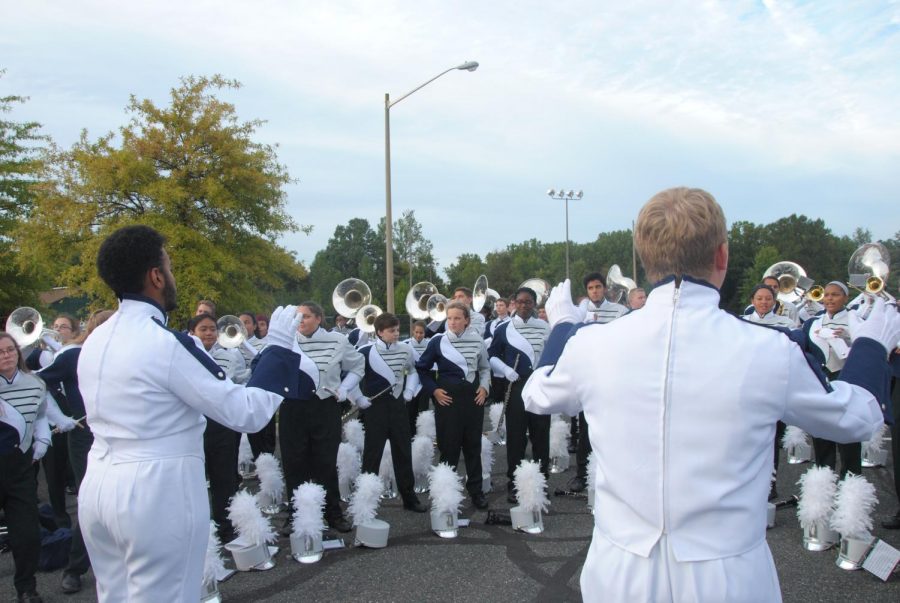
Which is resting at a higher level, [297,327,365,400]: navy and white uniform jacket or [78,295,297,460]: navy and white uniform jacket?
[78,295,297,460]: navy and white uniform jacket

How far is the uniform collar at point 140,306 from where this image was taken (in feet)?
9.51

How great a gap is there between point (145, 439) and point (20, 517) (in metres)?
3.03

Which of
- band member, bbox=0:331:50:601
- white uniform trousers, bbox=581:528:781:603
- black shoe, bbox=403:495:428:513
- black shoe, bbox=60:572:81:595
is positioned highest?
white uniform trousers, bbox=581:528:781:603

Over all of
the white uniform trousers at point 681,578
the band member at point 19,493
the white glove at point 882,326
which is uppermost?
the white glove at point 882,326

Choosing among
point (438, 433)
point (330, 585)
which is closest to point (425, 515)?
point (438, 433)

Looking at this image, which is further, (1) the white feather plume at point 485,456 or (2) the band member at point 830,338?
(1) the white feather plume at point 485,456

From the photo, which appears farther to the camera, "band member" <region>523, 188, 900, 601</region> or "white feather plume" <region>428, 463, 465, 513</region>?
"white feather plume" <region>428, 463, 465, 513</region>

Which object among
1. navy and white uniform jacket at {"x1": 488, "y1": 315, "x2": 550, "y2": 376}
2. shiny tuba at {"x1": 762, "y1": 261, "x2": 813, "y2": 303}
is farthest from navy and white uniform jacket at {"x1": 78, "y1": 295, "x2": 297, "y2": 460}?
shiny tuba at {"x1": 762, "y1": 261, "x2": 813, "y2": 303}

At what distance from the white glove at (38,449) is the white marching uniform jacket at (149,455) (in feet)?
9.48

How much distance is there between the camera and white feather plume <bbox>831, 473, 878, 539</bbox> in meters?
5.20

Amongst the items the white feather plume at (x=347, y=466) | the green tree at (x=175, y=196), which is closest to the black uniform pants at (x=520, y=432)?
the white feather plume at (x=347, y=466)

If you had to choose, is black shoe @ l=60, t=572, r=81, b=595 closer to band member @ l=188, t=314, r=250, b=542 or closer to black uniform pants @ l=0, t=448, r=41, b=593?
black uniform pants @ l=0, t=448, r=41, b=593

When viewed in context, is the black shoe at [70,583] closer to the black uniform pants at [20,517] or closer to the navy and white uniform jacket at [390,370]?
the black uniform pants at [20,517]

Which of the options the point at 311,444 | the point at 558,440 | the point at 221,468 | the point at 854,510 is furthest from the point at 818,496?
the point at 221,468
